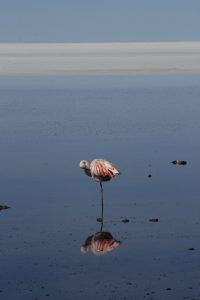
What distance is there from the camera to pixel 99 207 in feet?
39.2

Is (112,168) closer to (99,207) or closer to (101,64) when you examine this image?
(99,207)

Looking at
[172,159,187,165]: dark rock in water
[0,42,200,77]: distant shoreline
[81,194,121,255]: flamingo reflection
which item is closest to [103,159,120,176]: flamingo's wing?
[81,194,121,255]: flamingo reflection

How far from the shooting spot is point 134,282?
8.73m

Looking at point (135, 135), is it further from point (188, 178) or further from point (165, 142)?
point (188, 178)

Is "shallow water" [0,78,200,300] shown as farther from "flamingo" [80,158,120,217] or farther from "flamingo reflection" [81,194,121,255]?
"flamingo" [80,158,120,217]

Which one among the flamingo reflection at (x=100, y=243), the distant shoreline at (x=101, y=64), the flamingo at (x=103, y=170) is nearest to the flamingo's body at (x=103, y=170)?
the flamingo at (x=103, y=170)

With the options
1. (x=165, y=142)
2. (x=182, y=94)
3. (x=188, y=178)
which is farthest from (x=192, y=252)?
(x=182, y=94)

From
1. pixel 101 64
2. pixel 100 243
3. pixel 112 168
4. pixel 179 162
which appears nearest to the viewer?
pixel 100 243

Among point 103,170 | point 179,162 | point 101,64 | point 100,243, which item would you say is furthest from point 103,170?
point 101,64

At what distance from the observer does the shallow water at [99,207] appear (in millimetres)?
8773

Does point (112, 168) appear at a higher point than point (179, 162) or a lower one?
lower

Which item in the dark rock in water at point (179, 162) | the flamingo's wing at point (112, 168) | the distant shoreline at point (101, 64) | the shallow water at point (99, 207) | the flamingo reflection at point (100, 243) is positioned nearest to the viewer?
the shallow water at point (99, 207)

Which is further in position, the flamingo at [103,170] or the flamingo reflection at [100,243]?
the flamingo at [103,170]

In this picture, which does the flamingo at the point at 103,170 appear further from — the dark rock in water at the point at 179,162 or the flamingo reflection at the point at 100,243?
the dark rock in water at the point at 179,162
